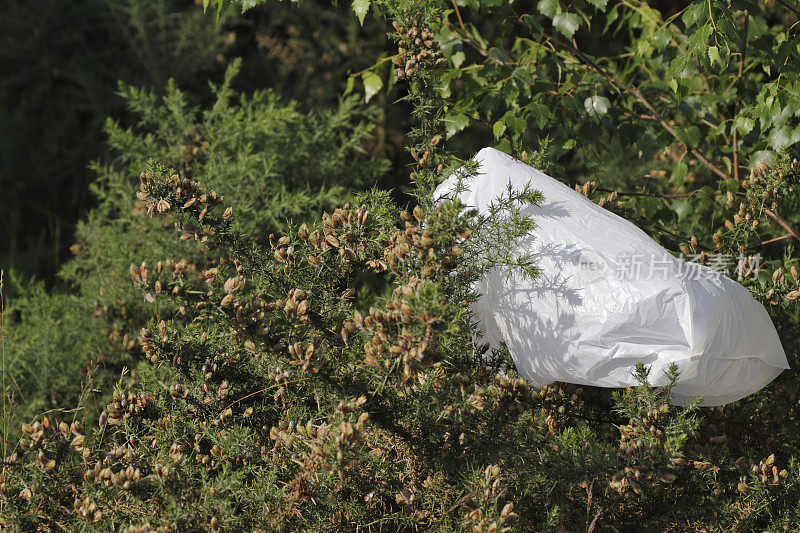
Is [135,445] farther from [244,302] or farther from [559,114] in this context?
[559,114]

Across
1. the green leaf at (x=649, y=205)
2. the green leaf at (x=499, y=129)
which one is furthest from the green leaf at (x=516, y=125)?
the green leaf at (x=649, y=205)

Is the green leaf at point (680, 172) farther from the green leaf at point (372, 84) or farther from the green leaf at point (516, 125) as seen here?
the green leaf at point (372, 84)

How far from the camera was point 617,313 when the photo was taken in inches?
63.8

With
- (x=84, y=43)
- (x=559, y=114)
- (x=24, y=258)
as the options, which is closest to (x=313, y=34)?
(x=84, y=43)

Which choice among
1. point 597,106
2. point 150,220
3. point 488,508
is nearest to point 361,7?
point 597,106

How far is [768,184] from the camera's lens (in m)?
1.89

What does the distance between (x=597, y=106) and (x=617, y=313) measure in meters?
0.78

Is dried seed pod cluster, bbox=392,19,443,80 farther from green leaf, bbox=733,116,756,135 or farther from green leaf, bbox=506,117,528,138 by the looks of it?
green leaf, bbox=733,116,756,135

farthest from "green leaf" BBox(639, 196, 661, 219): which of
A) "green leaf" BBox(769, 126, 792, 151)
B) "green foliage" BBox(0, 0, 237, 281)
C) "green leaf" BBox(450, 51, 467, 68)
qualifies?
"green foliage" BBox(0, 0, 237, 281)

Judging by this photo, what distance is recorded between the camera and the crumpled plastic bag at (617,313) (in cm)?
160

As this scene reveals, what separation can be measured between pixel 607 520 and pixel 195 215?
1181 mm

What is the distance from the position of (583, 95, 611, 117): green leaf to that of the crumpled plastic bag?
461mm

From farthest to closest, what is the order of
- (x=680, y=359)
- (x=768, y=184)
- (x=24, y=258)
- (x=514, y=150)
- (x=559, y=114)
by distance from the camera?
1. (x=24, y=258)
2. (x=559, y=114)
3. (x=514, y=150)
4. (x=768, y=184)
5. (x=680, y=359)

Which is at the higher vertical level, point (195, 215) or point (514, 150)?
point (195, 215)
